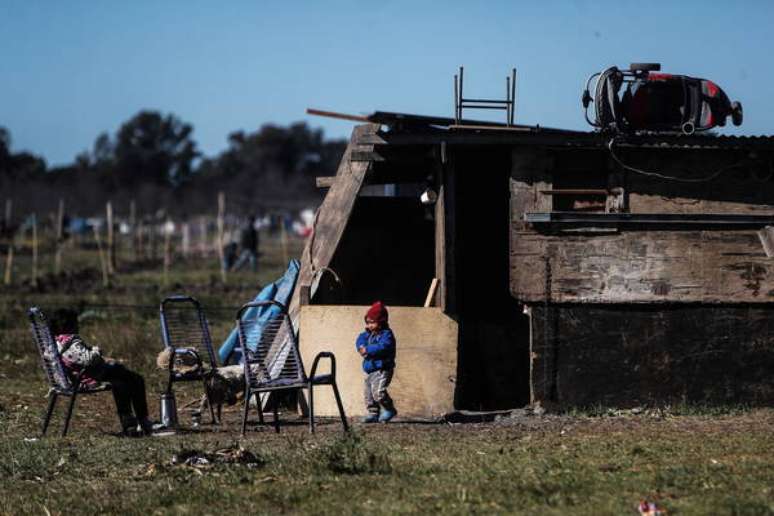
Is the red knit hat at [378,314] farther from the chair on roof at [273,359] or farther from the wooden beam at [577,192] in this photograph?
the wooden beam at [577,192]

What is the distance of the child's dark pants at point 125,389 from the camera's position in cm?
1277

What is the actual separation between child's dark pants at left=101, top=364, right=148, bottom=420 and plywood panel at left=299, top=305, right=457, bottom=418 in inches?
83.9

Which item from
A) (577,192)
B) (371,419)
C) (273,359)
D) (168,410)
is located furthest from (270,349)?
(577,192)

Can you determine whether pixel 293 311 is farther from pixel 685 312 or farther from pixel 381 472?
pixel 381 472

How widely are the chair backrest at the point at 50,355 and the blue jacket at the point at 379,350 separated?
2.80 meters

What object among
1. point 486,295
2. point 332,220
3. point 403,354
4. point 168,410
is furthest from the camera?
point 486,295

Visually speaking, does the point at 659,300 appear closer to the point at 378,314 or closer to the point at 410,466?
the point at 378,314

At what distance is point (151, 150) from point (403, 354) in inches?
4552

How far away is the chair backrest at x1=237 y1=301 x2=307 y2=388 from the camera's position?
12414 mm

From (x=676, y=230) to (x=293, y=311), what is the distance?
419cm

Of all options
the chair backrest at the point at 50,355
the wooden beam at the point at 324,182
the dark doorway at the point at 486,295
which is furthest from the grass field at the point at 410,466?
the wooden beam at the point at 324,182

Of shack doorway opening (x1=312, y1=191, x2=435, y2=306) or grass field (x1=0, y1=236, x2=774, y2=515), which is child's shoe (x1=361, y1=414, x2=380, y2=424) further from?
shack doorway opening (x1=312, y1=191, x2=435, y2=306)

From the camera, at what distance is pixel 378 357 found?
1338 cm

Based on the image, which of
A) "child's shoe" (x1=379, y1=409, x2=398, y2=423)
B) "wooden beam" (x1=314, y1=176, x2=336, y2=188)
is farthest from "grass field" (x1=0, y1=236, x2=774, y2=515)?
"wooden beam" (x1=314, y1=176, x2=336, y2=188)
